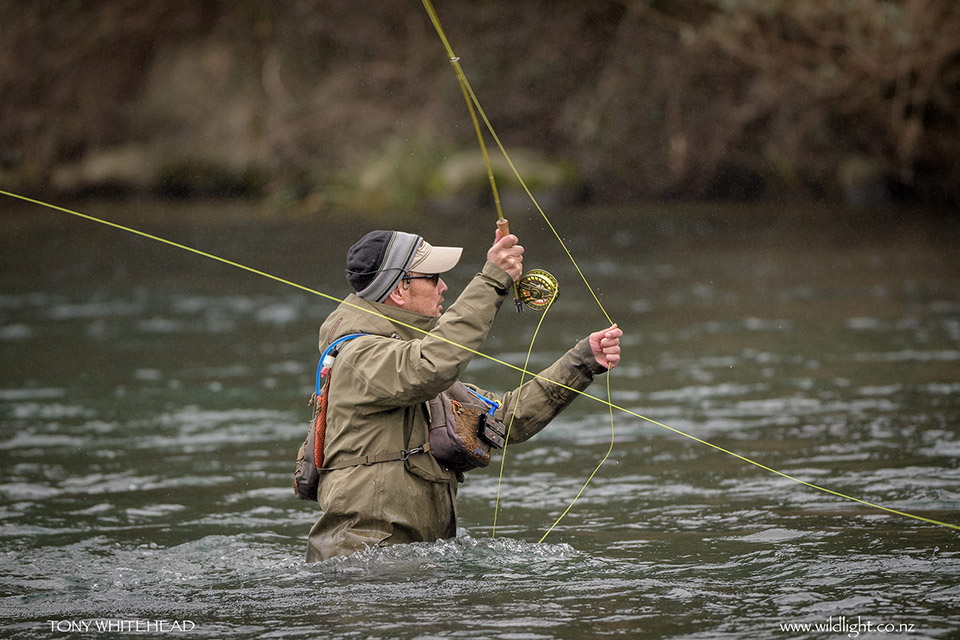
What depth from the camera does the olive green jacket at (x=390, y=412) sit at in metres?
4.50

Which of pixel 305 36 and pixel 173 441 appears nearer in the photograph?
pixel 173 441

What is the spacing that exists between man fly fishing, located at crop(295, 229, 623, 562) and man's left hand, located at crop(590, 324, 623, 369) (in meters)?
0.49

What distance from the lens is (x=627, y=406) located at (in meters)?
8.73

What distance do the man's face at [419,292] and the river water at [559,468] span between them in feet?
2.94

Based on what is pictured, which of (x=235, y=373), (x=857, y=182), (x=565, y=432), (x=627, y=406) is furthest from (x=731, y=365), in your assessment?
(x=857, y=182)

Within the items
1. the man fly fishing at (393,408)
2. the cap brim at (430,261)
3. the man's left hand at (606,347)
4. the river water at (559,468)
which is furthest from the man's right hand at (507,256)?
the river water at (559,468)

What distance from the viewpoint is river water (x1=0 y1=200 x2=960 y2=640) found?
15.0 feet

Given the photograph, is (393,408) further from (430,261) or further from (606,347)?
(606,347)

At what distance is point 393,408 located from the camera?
4.68 metres

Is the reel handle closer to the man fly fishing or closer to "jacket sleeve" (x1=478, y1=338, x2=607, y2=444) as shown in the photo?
the man fly fishing

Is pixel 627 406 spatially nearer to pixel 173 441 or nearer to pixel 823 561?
pixel 173 441

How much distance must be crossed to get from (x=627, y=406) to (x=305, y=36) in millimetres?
23136

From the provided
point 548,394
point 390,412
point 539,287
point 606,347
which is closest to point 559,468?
point 548,394

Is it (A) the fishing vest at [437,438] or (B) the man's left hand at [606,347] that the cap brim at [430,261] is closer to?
(A) the fishing vest at [437,438]
